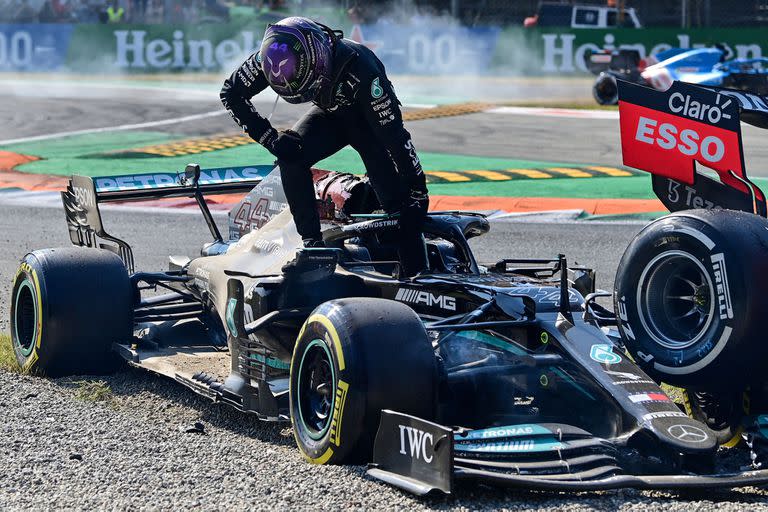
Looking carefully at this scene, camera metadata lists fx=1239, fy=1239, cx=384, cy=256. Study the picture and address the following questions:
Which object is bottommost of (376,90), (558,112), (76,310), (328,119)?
(558,112)

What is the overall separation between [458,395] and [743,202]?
149cm

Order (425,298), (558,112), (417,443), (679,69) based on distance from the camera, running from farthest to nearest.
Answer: (679,69) → (558,112) → (425,298) → (417,443)

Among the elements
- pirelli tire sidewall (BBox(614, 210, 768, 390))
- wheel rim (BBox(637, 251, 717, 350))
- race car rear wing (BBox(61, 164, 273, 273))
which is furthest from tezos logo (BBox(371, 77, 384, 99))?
race car rear wing (BBox(61, 164, 273, 273))

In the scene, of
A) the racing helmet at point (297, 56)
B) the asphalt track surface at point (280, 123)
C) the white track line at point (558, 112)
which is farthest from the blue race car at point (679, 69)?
the racing helmet at point (297, 56)

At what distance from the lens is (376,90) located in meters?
6.18

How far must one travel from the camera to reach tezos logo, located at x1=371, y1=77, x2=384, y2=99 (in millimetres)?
6180

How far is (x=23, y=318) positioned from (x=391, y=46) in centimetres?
1995

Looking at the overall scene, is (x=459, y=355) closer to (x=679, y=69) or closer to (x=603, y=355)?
(x=603, y=355)

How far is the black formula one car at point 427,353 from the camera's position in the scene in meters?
4.64

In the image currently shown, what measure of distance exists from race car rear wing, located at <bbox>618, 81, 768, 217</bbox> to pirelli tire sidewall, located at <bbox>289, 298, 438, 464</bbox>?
1.28m

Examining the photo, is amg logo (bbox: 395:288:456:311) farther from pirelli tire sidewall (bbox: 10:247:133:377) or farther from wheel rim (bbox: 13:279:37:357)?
wheel rim (bbox: 13:279:37:357)

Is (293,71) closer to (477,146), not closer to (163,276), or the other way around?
(163,276)

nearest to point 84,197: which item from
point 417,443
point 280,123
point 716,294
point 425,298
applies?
point 425,298

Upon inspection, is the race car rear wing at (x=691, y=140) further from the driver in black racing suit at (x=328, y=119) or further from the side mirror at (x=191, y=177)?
the side mirror at (x=191, y=177)
